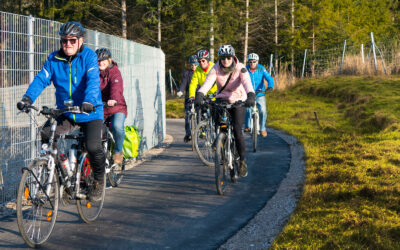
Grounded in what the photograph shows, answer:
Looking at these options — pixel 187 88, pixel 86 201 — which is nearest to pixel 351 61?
pixel 187 88

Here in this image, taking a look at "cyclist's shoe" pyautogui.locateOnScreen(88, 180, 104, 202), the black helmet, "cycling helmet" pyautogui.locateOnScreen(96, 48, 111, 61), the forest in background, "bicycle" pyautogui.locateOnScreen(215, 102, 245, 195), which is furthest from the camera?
the forest in background

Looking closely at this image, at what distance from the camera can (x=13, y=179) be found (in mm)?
7223

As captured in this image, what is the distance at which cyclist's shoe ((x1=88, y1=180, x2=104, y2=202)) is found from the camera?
6270 mm

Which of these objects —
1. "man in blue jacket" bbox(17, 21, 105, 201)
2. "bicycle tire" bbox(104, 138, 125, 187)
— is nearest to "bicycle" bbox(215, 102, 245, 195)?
"bicycle tire" bbox(104, 138, 125, 187)

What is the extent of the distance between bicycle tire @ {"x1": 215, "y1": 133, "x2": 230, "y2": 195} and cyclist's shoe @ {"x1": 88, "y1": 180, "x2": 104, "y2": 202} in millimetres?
1759

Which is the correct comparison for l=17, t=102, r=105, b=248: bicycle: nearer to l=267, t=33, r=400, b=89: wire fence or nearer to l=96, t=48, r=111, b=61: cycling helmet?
l=96, t=48, r=111, b=61: cycling helmet

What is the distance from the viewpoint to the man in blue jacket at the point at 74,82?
5801 mm

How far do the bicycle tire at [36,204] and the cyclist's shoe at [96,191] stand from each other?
678mm

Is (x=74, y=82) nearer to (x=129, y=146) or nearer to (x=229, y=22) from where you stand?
(x=129, y=146)

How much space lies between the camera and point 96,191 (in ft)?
20.9

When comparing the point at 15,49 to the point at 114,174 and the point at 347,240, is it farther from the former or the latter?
the point at 347,240

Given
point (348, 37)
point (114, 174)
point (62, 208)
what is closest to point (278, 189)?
point (114, 174)

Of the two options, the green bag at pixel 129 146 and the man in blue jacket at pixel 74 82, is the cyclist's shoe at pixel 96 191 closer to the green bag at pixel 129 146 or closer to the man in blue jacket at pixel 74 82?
the man in blue jacket at pixel 74 82

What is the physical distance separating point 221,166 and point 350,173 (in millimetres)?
1954
